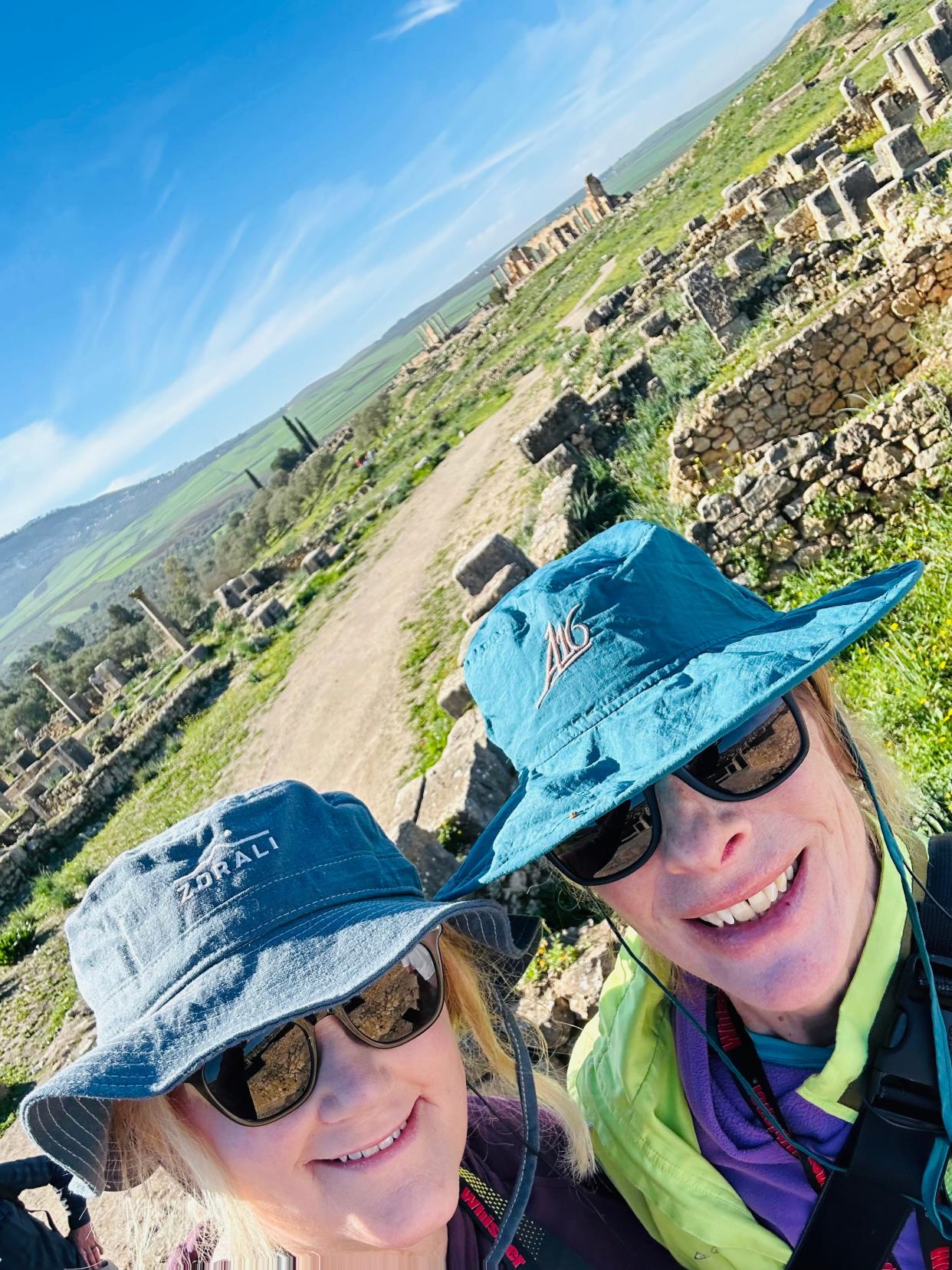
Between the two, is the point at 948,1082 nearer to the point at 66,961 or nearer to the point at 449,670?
the point at 449,670

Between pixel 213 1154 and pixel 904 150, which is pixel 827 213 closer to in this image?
pixel 904 150

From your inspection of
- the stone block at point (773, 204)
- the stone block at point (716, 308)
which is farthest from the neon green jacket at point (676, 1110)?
the stone block at point (773, 204)

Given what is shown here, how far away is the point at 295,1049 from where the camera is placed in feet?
4.99

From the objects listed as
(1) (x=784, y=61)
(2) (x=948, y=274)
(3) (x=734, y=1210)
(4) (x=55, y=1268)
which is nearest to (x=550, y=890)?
(4) (x=55, y=1268)

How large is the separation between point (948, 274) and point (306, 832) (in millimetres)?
7952

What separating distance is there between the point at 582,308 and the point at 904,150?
20103 mm

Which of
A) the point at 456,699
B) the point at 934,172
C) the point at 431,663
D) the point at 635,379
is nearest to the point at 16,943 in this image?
the point at 431,663

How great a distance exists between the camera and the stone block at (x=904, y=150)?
10570 mm

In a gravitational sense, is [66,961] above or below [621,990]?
below

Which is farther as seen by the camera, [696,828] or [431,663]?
[431,663]

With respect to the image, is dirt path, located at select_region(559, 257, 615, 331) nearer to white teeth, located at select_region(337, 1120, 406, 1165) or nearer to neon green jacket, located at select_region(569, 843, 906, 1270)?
neon green jacket, located at select_region(569, 843, 906, 1270)

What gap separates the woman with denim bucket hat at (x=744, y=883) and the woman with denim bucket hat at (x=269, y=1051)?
296 millimetres

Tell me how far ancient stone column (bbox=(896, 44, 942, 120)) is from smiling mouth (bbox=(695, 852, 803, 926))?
1731 cm

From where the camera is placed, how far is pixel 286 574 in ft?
93.2
